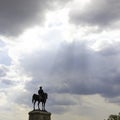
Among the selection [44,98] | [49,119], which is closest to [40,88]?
[44,98]

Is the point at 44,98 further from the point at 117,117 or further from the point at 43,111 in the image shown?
the point at 117,117

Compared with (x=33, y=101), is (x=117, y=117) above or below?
above

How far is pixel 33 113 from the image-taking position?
4628 centimetres

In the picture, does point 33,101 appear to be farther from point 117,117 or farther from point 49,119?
point 117,117

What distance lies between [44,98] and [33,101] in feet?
5.26

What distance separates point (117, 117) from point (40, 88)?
3158 cm

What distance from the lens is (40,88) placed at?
157 feet

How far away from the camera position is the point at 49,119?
47500 millimetres

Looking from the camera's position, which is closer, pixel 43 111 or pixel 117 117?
pixel 43 111

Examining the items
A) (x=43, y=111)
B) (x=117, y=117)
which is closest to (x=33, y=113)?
(x=43, y=111)

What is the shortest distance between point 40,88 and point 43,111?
10.5 feet

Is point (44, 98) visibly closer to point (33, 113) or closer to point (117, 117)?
point (33, 113)

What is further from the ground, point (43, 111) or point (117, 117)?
point (117, 117)

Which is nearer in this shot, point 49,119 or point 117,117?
point 49,119
